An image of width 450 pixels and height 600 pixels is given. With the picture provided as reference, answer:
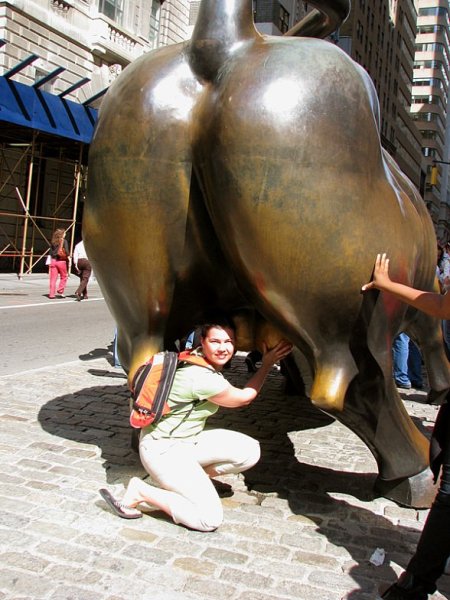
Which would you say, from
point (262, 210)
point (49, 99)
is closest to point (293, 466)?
point (262, 210)

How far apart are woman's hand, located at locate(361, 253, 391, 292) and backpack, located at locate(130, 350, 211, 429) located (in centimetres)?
98

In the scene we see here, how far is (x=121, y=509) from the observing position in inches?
124

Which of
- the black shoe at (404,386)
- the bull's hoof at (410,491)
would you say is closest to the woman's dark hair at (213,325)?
the bull's hoof at (410,491)

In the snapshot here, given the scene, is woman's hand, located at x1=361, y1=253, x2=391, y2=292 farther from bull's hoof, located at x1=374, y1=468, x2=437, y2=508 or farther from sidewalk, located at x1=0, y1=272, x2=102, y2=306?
sidewalk, located at x1=0, y1=272, x2=102, y2=306

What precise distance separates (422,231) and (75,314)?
9.27 metres

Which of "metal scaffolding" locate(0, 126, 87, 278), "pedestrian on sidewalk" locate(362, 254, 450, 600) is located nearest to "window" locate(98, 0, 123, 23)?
"metal scaffolding" locate(0, 126, 87, 278)

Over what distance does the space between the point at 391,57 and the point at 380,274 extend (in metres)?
72.4

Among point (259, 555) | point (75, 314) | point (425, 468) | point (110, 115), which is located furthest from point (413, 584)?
point (75, 314)

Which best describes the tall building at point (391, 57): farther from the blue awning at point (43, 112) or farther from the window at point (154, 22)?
the blue awning at point (43, 112)

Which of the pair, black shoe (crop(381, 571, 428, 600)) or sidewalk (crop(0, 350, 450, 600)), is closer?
black shoe (crop(381, 571, 428, 600))

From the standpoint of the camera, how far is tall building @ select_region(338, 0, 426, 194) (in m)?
54.0

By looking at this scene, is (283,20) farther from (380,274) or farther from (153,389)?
(153,389)

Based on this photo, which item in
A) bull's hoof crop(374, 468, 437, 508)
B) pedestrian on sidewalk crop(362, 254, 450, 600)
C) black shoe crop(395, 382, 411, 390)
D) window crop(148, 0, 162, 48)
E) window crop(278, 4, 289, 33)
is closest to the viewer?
pedestrian on sidewalk crop(362, 254, 450, 600)

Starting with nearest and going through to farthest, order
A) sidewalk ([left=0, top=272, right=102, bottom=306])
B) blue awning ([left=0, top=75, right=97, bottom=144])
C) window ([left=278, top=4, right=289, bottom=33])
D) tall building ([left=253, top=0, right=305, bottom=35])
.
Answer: sidewalk ([left=0, top=272, right=102, bottom=306]) < blue awning ([left=0, top=75, right=97, bottom=144]) < tall building ([left=253, top=0, right=305, bottom=35]) < window ([left=278, top=4, right=289, bottom=33])
